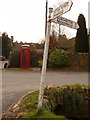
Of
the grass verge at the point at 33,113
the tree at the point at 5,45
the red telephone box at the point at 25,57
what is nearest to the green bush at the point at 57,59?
the red telephone box at the point at 25,57

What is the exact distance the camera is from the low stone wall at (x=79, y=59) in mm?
19192

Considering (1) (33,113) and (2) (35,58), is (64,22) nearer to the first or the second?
(1) (33,113)

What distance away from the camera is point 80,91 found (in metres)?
7.72

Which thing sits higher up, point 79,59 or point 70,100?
point 79,59

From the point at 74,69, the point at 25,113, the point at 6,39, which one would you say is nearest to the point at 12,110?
the point at 25,113

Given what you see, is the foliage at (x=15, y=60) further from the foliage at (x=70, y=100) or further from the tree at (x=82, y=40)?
the foliage at (x=70, y=100)

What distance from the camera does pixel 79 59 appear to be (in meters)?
19.4

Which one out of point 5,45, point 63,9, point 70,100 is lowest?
point 70,100

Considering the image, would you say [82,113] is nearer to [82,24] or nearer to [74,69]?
[74,69]

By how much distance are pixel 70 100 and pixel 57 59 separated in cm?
1133

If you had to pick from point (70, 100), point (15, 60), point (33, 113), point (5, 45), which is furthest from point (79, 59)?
point (5, 45)

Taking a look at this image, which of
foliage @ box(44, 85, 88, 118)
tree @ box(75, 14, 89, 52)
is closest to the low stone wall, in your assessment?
tree @ box(75, 14, 89, 52)

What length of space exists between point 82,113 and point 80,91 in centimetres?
78

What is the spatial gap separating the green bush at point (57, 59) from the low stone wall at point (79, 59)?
68 centimetres
